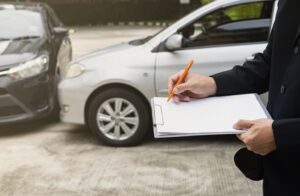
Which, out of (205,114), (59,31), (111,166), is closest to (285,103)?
(205,114)

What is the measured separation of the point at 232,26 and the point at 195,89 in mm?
3939

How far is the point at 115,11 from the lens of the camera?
2409cm

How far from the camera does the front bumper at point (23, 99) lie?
6.20 meters

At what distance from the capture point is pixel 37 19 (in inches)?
304

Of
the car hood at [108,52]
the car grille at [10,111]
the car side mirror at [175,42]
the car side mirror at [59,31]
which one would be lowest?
the car grille at [10,111]

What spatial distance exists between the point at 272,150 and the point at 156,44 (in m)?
4.22

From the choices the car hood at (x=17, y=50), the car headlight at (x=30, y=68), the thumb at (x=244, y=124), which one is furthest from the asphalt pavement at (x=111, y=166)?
the thumb at (x=244, y=124)

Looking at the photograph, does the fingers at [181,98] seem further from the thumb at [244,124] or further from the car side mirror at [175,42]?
the car side mirror at [175,42]

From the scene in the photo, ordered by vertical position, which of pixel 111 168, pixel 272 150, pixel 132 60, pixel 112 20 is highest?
pixel 272 150

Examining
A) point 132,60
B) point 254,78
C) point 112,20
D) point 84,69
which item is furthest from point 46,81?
point 112,20

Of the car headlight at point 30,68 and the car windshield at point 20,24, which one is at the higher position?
the car windshield at point 20,24

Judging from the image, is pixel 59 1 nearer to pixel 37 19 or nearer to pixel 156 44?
pixel 37 19

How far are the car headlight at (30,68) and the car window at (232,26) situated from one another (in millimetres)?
1889

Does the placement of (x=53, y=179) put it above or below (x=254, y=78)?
below
